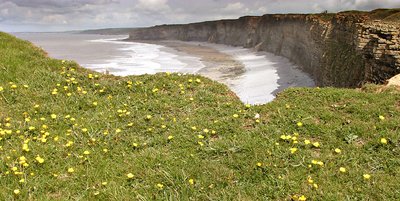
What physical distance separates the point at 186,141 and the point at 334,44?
24.7 metres

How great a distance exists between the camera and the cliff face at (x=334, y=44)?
16891 mm

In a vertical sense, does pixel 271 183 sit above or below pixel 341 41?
below

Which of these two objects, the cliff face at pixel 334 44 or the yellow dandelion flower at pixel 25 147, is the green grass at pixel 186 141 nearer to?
the yellow dandelion flower at pixel 25 147

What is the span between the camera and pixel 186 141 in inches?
283

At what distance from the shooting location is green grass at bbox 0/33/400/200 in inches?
222

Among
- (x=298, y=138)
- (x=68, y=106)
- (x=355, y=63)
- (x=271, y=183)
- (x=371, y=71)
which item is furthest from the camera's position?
(x=355, y=63)

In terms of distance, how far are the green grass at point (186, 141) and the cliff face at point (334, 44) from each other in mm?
8451

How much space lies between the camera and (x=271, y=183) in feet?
18.9

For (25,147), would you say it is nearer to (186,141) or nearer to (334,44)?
(186,141)

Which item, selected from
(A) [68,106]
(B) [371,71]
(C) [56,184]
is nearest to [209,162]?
(C) [56,184]

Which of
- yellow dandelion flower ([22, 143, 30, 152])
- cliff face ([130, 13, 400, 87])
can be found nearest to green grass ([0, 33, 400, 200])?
yellow dandelion flower ([22, 143, 30, 152])

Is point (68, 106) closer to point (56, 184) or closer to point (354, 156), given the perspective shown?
point (56, 184)

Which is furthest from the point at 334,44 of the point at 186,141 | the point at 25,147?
the point at 25,147

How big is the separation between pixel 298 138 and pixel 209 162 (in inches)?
84.0
